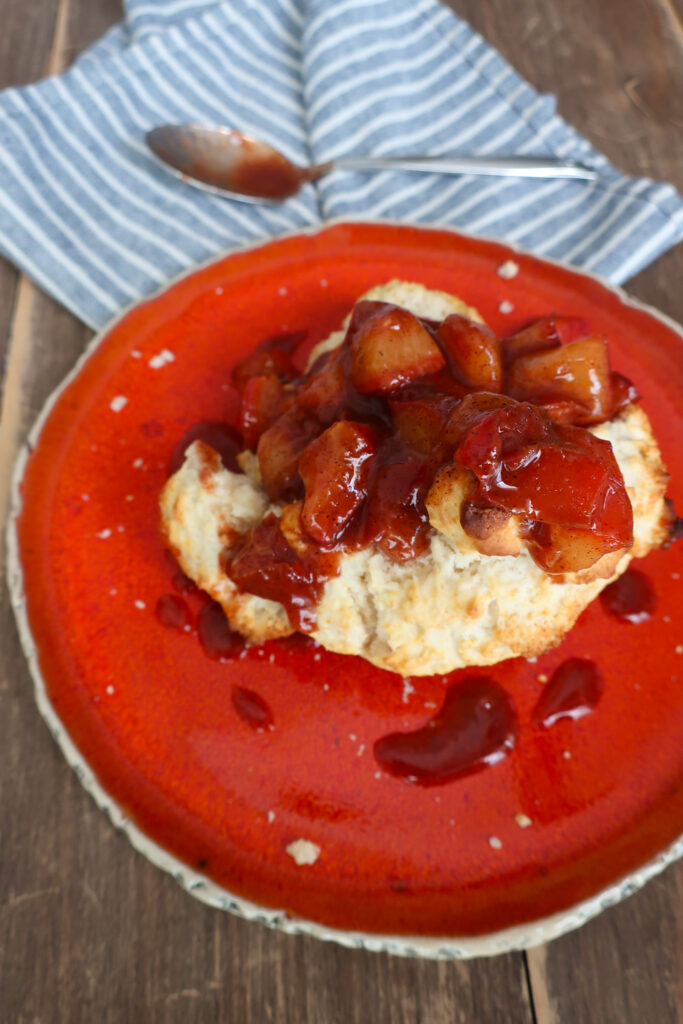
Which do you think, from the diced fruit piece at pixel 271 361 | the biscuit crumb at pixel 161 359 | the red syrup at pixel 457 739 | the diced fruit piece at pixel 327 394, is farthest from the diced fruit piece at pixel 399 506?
the biscuit crumb at pixel 161 359

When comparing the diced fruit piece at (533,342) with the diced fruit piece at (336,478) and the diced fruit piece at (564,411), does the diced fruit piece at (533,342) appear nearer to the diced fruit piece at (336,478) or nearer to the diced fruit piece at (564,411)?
the diced fruit piece at (564,411)

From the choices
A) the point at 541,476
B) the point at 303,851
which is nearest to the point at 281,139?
the point at 541,476

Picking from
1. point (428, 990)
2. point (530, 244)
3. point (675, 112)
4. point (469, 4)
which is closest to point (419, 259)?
point (530, 244)

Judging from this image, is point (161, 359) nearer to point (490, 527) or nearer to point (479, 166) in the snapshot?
point (490, 527)

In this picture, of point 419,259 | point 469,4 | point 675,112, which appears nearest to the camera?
point 419,259

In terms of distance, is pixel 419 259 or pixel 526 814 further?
pixel 419 259

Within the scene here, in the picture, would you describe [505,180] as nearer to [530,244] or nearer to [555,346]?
[530,244]

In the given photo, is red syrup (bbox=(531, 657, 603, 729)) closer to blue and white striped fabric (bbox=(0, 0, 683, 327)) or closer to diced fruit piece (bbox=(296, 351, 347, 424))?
diced fruit piece (bbox=(296, 351, 347, 424))
